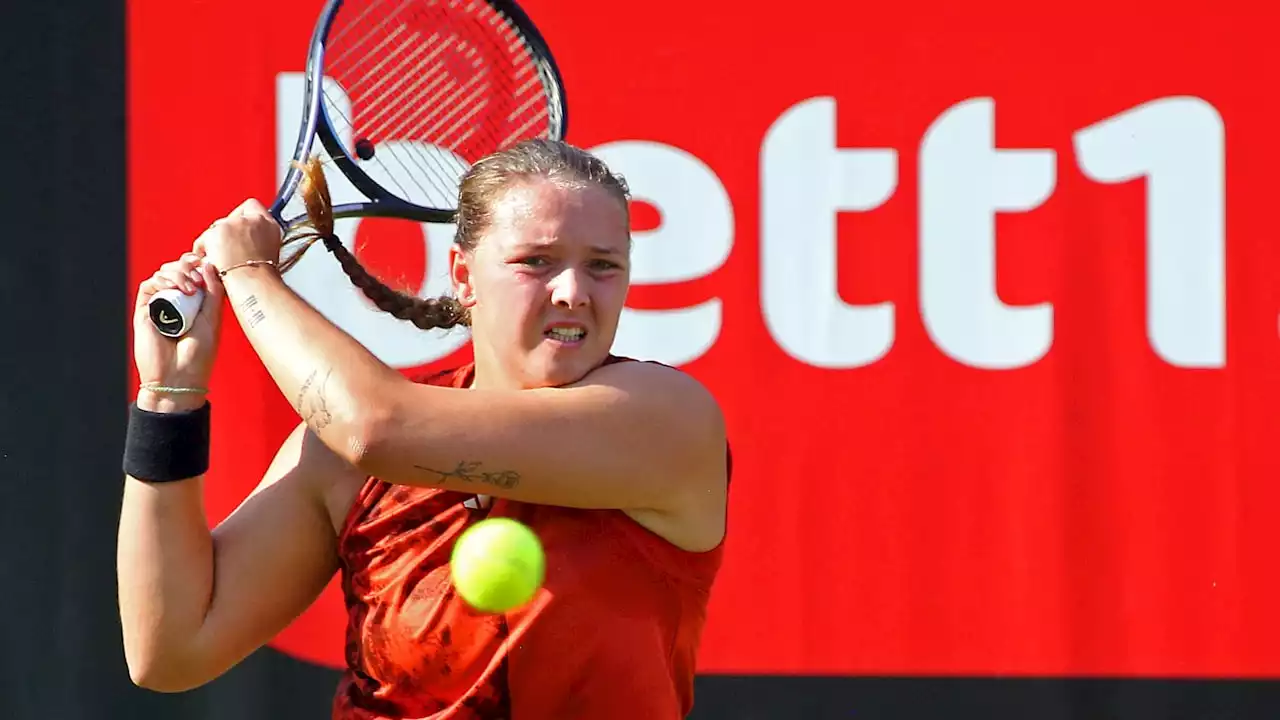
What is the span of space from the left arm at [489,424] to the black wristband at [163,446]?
0.54 feet

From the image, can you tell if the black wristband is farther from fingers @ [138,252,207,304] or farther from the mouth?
the mouth

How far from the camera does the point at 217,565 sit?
6.83 ft

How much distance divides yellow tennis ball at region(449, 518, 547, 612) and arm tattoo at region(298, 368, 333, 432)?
22 cm

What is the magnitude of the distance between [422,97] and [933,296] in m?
1.32

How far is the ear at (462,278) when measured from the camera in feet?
6.68

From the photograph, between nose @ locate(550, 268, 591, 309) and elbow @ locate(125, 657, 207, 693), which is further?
elbow @ locate(125, 657, 207, 693)

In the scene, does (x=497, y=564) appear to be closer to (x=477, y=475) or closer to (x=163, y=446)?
(x=477, y=475)

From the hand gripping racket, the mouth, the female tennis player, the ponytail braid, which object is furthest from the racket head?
the mouth

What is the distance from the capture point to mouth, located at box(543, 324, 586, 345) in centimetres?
194

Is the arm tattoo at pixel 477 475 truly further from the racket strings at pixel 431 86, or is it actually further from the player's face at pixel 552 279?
the racket strings at pixel 431 86

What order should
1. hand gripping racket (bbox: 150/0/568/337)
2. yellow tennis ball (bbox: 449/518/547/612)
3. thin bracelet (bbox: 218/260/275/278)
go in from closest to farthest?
1. yellow tennis ball (bbox: 449/518/547/612)
2. thin bracelet (bbox: 218/260/275/278)
3. hand gripping racket (bbox: 150/0/568/337)

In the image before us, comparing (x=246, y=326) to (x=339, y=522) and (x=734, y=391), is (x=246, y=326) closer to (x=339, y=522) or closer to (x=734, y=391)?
(x=339, y=522)

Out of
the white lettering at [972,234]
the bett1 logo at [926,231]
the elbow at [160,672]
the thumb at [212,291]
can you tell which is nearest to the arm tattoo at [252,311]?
the thumb at [212,291]

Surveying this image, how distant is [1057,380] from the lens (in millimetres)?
3826
